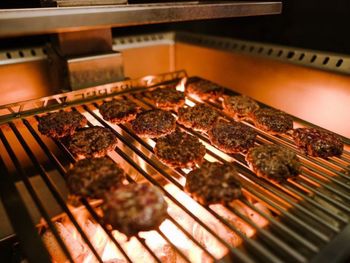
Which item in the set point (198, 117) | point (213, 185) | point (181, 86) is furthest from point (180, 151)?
point (181, 86)

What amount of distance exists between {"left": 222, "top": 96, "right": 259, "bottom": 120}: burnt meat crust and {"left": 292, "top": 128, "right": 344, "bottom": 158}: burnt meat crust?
0.45 m

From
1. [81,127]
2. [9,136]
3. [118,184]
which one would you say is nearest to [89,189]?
[118,184]

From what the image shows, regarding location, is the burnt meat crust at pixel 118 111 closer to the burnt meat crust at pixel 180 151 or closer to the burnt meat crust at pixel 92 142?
the burnt meat crust at pixel 92 142

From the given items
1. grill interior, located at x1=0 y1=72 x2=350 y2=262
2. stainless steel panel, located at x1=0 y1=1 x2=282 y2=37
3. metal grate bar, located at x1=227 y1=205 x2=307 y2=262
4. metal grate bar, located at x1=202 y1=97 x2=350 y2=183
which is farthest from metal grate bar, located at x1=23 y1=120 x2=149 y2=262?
metal grate bar, located at x1=202 y1=97 x2=350 y2=183

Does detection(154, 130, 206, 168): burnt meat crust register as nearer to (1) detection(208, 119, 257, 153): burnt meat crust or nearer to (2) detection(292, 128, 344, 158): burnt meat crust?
(1) detection(208, 119, 257, 153): burnt meat crust

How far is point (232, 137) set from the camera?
2.13 m

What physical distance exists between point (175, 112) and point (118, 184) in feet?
3.54

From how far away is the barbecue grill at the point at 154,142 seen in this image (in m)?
1.45

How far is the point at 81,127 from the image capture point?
2.33 metres

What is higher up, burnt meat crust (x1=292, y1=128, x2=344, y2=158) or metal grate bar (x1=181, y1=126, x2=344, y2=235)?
burnt meat crust (x1=292, y1=128, x2=344, y2=158)

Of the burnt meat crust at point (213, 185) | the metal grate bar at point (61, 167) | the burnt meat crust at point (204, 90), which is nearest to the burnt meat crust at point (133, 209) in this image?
the metal grate bar at point (61, 167)

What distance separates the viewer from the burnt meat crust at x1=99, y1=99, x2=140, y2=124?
2.39 meters

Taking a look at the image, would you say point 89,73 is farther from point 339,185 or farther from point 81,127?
point 339,185

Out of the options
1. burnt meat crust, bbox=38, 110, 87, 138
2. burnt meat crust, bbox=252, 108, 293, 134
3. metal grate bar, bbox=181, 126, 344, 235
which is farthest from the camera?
burnt meat crust, bbox=252, 108, 293, 134
